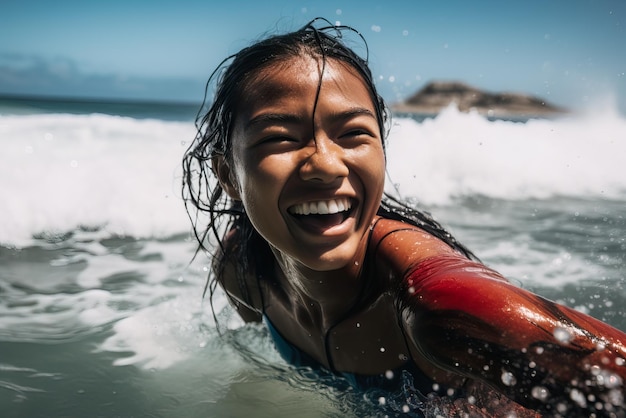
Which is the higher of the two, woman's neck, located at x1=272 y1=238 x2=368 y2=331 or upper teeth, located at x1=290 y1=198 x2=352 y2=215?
upper teeth, located at x1=290 y1=198 x2=352 y2=215

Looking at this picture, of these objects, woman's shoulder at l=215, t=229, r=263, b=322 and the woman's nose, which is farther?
woman's shoulder at l=215, t=229, r=263, b=322

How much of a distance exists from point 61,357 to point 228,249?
978mm

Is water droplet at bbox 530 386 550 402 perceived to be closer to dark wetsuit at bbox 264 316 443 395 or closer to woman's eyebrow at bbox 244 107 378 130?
dark wetsuit at bbox 264 316 443 395

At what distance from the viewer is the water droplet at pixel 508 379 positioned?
147cm

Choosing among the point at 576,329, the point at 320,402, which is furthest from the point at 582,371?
the point at 320,402

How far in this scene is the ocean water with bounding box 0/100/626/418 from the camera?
2.66 meters

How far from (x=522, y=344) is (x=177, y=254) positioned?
4.10m

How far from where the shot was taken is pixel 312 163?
1793 millimetres

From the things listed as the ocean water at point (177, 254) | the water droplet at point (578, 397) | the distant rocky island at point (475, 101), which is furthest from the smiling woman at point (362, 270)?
the distant rocky island at point (475, 101)

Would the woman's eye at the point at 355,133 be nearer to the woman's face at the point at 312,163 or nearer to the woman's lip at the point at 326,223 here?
the woman's face at the point at 312,163

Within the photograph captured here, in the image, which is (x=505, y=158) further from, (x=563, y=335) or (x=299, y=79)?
(x=563, y=335)

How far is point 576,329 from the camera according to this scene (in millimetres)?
1430

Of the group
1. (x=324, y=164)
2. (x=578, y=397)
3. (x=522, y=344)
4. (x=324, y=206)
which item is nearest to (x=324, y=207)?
(x=324, y=206)

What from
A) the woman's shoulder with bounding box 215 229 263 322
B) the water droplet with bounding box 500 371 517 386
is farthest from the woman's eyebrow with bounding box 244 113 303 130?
the woman's shoulder with bounding box 215 229 263 322
